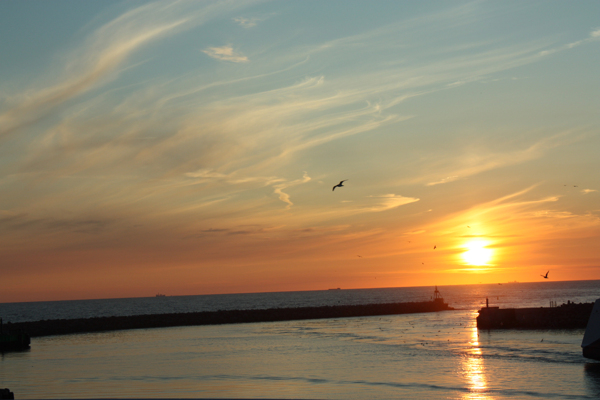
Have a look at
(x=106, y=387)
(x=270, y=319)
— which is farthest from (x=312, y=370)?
(x=270, y=319)

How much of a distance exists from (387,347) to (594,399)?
27010 millimetres

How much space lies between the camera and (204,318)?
324 ft

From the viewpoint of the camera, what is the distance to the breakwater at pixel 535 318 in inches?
2985

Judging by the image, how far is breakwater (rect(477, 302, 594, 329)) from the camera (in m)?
75.8

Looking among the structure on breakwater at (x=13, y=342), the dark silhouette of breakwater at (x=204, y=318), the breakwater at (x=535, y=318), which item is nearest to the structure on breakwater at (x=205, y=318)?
the dark silhouette of breakwater at (x=204, y=318)

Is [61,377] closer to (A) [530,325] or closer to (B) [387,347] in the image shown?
(B) [387,347]

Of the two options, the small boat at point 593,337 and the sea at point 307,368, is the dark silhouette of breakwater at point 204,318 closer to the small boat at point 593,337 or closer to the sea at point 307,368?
the sea at point 307,368

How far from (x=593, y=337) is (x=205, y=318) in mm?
69870

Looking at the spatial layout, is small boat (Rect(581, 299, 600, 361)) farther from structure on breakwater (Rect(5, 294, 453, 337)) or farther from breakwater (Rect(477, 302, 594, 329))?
structure on breakwater (Rect(5, 294, 453, 337))

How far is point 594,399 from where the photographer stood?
2905 centimetres

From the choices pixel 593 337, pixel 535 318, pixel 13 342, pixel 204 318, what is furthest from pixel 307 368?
pixel 204 318

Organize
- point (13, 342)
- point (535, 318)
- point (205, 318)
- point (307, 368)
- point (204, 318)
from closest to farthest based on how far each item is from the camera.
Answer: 1. point (307, 368)
2. point (13, 342)
3. point (535, 318)
4. point (204, 318)
5. point (205, 318)

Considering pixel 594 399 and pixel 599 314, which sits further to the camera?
pixel 599 314

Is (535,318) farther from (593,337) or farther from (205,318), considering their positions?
(205,318)
